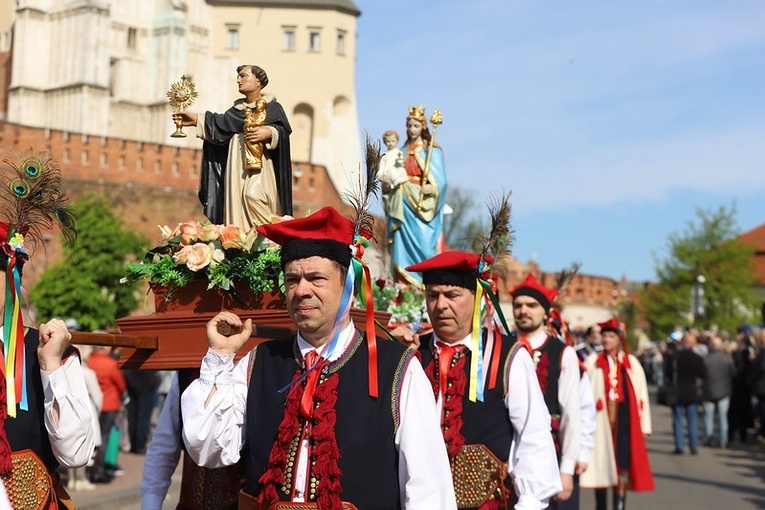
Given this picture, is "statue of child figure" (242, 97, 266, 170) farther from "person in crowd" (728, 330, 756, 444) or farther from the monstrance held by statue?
"person in crowd" (728, 330, 756, 444)

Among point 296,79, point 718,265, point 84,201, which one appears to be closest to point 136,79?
point 296,79

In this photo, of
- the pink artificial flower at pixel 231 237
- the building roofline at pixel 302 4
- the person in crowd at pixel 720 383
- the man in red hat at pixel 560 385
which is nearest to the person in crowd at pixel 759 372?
the person in crowd at pixel 720 383

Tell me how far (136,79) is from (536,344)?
70829 millimetres

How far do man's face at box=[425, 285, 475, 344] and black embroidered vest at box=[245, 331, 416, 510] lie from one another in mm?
1827

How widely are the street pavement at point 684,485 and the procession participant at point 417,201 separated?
14.8ft

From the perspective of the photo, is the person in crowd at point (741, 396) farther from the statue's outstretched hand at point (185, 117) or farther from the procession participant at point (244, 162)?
the statue's outstretched hand at point (185, 117)

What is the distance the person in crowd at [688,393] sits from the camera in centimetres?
2156

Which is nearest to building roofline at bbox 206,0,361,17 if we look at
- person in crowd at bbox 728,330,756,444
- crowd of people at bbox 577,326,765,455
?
crowd of people at bbox 577,326,765,455

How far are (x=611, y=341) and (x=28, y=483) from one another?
9.28 meters

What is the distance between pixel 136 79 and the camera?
7750cm

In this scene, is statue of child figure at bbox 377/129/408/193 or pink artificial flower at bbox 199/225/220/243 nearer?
pink artificial flower at bbox 199/225/220/243

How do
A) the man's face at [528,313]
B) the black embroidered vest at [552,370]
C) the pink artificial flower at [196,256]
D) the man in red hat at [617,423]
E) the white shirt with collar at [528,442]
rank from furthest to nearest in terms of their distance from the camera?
the man in red hat at [617,423], the man's face at [528,313], the black embroidered vest at [552,370], the white shirt with collar at [528,442], the pink artificial flower at [196,256]

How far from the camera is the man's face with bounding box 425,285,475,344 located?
6.68 metres

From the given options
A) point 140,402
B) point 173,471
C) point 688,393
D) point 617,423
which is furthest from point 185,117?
point 688,393
